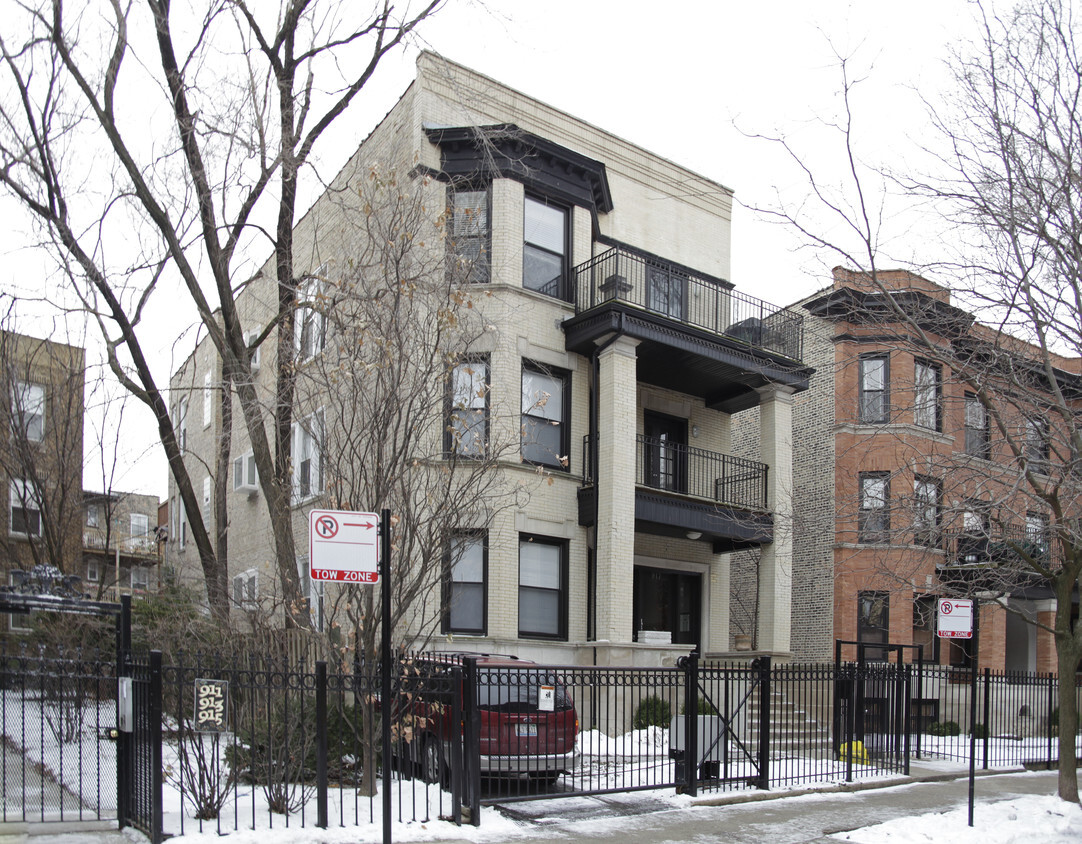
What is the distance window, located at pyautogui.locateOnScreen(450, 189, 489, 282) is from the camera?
476 inches

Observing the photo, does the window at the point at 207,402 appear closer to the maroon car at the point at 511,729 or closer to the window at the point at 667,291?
the window at the point at 667,291

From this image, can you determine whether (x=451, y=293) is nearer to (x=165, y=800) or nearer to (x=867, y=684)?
(x=165, y=800)

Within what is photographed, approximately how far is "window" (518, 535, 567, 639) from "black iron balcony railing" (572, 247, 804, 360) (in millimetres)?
4753

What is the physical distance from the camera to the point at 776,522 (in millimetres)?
21203

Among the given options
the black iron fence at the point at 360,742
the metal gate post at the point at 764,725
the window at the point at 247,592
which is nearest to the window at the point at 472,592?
the window at the point at 247,592

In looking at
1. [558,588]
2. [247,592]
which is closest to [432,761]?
[247,592]

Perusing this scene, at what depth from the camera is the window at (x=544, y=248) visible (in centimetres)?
1970

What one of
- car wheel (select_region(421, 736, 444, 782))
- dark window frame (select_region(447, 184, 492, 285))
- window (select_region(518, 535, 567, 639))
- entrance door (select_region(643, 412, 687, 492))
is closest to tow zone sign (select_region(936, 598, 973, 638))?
car wheel (select_region(421, 736, 444, 782))

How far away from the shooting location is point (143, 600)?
56.2 feet

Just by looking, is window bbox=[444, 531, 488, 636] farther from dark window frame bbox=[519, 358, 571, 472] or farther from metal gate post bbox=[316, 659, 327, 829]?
metal gate post bbox=[316, 659, 327, 829]

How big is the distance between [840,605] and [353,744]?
16.0 metres

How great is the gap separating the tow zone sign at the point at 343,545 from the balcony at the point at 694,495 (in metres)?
11.7

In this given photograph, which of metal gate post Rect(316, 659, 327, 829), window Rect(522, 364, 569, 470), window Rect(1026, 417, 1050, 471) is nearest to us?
metal gate post Rect(316, 659, 327, 829)

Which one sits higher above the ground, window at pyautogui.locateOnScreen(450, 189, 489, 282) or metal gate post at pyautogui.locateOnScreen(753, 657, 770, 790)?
window at pyautogui.locateOnScreen(450, 189, 489, 282)
